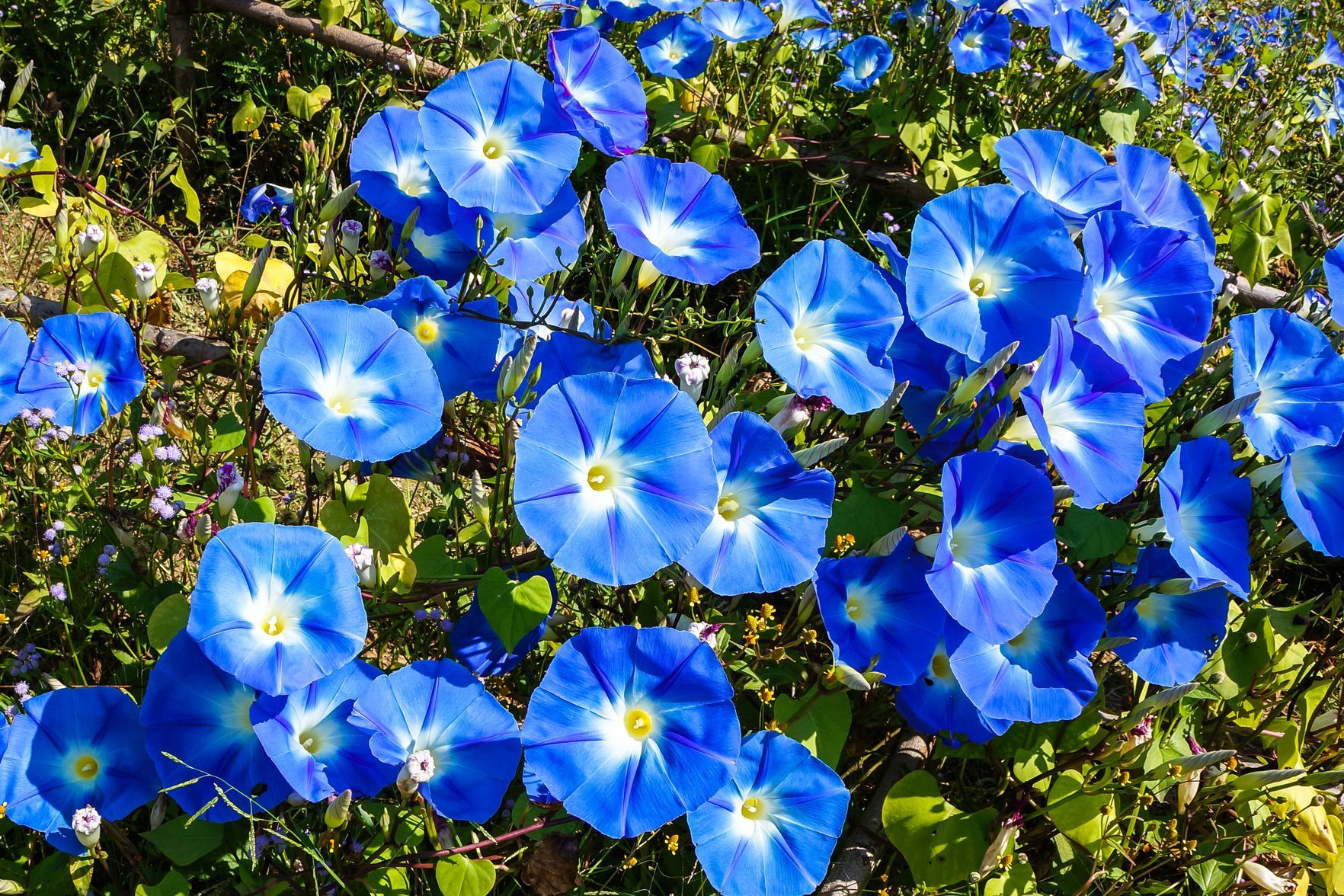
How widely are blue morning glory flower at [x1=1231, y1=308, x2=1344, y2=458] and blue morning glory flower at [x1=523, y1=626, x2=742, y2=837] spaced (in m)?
1.27

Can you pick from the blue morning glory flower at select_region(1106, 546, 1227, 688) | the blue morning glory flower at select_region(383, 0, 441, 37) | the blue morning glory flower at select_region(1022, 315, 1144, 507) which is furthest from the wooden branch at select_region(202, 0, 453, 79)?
the blue morning glory flower at select_region(1106, 546, 1227, 688)

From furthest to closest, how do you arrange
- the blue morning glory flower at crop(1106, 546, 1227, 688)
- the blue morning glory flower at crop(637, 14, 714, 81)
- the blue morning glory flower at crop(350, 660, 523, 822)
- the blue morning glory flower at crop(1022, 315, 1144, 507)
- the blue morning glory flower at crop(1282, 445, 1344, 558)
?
the blue morning glory flower at crop(637, 14, 714, 81)
the blue morning glory flower at crop(1106, 546, 1227, 688)
the blue morning glory flower at crop(1282, 445, 1344, 558)
the blue morning glory flower at crop(1022, 315, 1144, 507)
the blue morning glory flower at crop(350, 660, 523, 822)

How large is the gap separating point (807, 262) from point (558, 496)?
0.75m

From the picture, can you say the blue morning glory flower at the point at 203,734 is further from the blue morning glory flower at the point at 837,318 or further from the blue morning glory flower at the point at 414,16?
the blue morning glory flower at the point at 414,16

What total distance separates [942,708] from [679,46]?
7.37ft

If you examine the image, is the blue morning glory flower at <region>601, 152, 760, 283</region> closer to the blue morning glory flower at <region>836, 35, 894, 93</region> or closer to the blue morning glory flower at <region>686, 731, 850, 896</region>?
the blue morning glory flower at <region>686, 731, 850, 896</region>

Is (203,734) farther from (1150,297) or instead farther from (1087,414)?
(1150,297)

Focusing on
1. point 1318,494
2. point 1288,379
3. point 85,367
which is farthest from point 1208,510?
point 85,367

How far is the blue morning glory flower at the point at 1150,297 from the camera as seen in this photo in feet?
7.07

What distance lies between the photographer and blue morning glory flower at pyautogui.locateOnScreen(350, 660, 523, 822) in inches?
64.7

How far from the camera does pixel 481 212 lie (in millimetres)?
2160

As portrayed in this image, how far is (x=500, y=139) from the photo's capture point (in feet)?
7.24

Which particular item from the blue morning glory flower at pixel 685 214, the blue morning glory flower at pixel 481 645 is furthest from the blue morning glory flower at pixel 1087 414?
the blue morning glory flower at pixel 481 645

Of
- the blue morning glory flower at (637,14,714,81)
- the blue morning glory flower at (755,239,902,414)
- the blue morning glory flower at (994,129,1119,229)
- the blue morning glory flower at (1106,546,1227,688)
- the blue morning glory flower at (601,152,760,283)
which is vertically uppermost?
the blue morning glory flower at (637,14,714,81)
